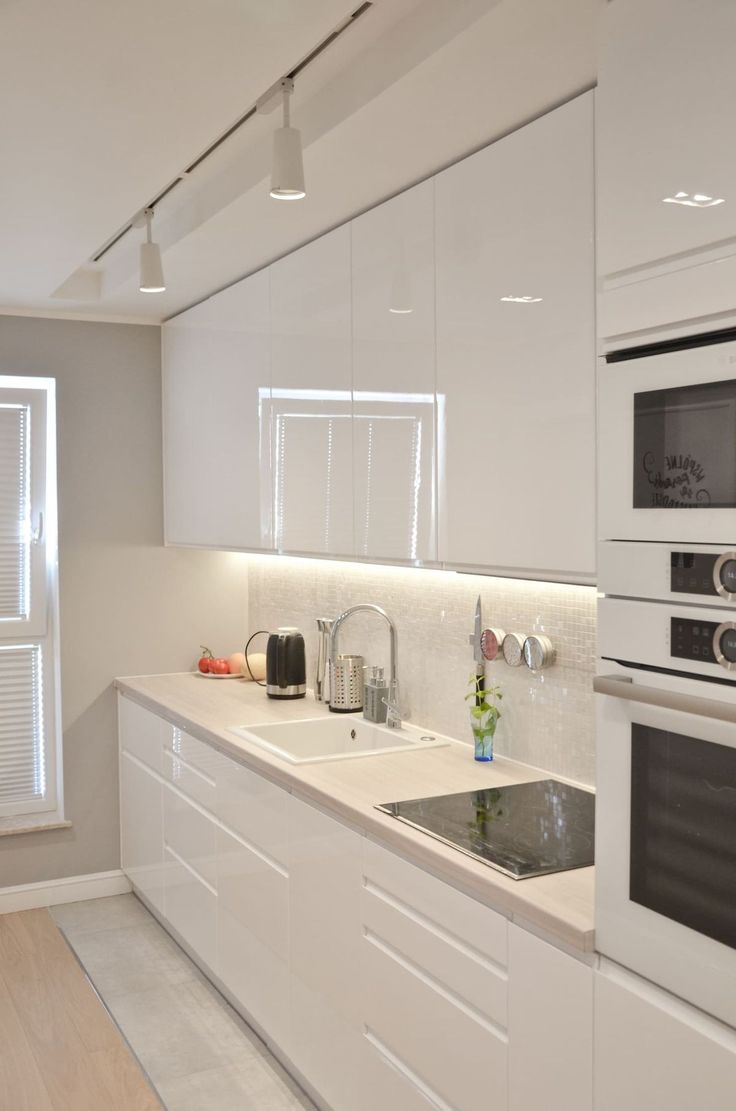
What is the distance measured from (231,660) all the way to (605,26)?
3.27 metres

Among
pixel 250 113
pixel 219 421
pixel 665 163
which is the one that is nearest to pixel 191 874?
pixel 219 421

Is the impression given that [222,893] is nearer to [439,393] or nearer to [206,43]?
[439,393]

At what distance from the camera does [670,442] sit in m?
1.47

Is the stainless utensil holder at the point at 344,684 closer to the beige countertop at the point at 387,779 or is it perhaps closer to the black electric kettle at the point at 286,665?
the beige countertop at the point at 387,779

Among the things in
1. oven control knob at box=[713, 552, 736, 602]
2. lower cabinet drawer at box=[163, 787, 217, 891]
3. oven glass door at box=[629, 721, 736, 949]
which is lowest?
lower cabinet drawer at box=[163, 787, 217, 891]

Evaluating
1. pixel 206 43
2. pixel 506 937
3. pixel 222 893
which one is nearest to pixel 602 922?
pixel 506 937

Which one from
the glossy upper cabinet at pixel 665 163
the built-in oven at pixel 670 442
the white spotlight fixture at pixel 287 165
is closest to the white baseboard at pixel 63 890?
the white spotlight fixture at pixel 287 165

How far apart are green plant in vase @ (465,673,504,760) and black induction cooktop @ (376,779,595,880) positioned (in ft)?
0.81

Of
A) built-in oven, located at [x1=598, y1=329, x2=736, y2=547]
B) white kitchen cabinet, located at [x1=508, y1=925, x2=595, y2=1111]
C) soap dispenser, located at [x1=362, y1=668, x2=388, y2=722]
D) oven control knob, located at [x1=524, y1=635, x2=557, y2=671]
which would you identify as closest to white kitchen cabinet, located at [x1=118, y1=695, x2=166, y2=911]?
soap dispenser, located at [x1=362, y1=668, x2=388, y2=722]

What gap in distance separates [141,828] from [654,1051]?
303 cm

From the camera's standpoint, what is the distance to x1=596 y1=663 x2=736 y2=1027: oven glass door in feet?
4.55

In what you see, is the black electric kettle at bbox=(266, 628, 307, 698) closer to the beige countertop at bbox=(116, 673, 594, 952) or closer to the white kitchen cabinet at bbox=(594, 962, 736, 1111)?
the beige countertop at bbox=(116, 673, 594, 952)

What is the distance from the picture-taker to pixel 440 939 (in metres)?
2.09

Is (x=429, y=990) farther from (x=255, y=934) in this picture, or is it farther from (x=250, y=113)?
(x=250, y=113)
